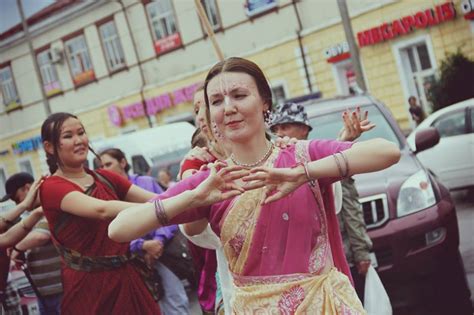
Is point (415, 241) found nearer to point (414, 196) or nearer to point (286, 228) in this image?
point (414, 196)

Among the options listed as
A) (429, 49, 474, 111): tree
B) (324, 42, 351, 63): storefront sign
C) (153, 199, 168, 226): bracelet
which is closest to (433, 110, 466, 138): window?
(429, 49, 474, 111): tree

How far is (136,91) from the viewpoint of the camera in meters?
6.85

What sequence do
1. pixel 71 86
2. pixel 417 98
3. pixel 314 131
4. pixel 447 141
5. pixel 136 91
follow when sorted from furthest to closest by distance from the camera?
pixel 417 98, pixel 447 141, pixel 136 91, pixel 314 131, pixel 71 86

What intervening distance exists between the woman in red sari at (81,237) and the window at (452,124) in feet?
17.9

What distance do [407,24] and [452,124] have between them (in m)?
2.76

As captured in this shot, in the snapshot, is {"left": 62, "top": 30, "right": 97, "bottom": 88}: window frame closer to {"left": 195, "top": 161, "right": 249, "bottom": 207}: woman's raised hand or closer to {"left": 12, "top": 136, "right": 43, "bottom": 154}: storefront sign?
{"left": 12, "top": 136, "right": 43, "bottom": 154}: storefront sign

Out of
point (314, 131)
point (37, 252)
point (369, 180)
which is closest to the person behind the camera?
point (37, 252)

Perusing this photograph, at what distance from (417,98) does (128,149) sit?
3.82 meters

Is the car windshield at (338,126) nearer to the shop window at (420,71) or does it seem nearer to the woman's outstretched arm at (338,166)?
the shop window at (420,71)

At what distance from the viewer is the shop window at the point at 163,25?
6.48 meters

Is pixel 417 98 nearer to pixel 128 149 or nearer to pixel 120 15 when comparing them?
pixel 128 149

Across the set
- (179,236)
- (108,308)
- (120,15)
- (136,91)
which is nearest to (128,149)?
(136,91)

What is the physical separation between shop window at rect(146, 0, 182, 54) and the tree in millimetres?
2741

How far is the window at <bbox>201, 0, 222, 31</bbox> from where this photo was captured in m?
7.11
